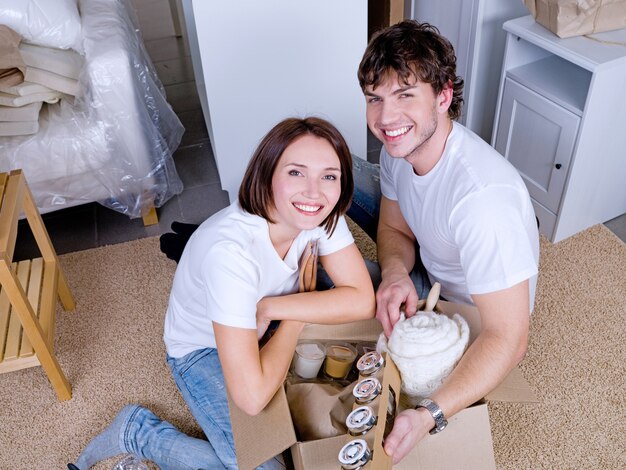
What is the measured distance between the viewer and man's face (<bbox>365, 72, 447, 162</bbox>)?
1118 mm

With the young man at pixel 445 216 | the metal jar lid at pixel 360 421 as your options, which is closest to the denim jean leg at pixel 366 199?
the young man at pixel 445 216

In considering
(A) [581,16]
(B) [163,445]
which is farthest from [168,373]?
(A) [581,16]

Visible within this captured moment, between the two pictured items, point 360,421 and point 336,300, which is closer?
point 360,421

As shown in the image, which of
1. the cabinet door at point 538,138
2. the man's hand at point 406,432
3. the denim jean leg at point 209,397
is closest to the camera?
the man's hand at point 406,432

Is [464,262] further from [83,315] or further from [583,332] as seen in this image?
[83,315]

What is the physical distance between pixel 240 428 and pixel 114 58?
111 cm

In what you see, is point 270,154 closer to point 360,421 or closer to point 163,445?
point 360,421

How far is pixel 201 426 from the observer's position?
3.95 feet

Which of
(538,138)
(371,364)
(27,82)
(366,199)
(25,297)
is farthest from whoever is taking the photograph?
(538,138)

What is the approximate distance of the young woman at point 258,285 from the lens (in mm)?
1018

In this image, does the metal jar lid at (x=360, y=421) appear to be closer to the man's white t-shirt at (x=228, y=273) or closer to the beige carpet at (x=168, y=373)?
the man's white t-shirt at (x=228, y=273)

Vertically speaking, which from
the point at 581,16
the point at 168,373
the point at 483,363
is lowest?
the point at 168,373

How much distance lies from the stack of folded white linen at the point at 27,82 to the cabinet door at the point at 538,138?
4.03 ft

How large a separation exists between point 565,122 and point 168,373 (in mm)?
1215
